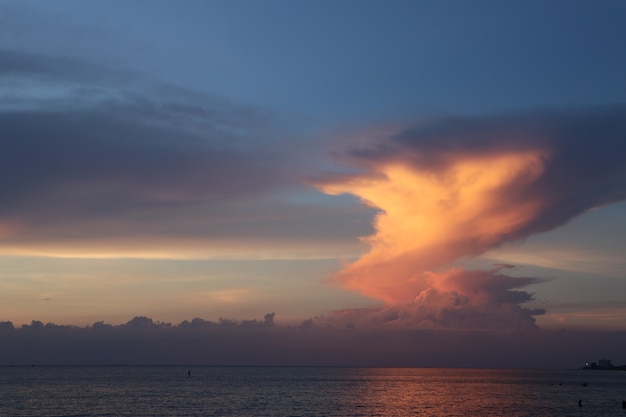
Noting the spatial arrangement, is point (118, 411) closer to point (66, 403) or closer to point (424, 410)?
point (66, 403)

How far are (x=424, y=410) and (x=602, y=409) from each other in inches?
1653

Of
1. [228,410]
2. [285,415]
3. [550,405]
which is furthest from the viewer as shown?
[550,405]

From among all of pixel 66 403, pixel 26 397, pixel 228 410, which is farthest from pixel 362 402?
pixel 26 397

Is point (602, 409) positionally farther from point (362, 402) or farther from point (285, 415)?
point (285, 415)

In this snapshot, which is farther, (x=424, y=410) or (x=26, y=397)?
(x=26, y=397)

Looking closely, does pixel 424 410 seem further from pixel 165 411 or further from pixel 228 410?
pixel 165 411

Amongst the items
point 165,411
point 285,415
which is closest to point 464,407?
point 285,415

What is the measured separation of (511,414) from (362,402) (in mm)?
39944

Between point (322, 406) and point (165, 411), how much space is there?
3384cm

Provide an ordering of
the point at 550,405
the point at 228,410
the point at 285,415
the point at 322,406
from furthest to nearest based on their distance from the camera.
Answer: the point at 550,405
the point at 322,406
the point at 228,410
the point at 285,415

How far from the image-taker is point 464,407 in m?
146

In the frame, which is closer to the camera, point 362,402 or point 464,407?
point 464,407

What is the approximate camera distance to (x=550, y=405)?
159 metres

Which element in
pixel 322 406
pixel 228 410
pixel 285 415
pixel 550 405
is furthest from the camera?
pixel 550 405
